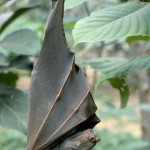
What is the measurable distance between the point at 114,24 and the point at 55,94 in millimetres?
381

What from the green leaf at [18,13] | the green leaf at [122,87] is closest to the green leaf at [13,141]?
the green leaf at [18,13]

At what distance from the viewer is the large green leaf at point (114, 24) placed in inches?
64.0

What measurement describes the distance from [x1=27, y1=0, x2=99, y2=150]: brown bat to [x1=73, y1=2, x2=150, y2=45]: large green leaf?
0.18 meters

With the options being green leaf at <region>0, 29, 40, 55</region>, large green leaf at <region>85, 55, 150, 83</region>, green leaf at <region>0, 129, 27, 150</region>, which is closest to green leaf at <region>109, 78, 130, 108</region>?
large green leaf at <region>85, 55, 150, 83</region>

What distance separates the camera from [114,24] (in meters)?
1.71

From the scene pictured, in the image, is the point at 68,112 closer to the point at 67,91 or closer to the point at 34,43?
the point at 67,91

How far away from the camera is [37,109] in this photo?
1872 mm

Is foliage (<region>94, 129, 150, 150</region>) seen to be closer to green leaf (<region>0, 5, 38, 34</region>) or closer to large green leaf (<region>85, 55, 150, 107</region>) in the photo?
green leaf (<region>0, 5, 38, 34</region>)

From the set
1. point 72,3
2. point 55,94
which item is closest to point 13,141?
point 55,94

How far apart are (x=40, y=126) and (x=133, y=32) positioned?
54 cm

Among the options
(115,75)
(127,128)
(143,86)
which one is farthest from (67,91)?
(127,128)

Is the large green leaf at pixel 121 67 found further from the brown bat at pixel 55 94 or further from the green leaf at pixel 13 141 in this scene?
the green leaf at pixel 13 141

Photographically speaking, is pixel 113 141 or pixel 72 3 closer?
pixel 72 3

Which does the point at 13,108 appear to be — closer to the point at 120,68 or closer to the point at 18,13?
the point at 18,13
